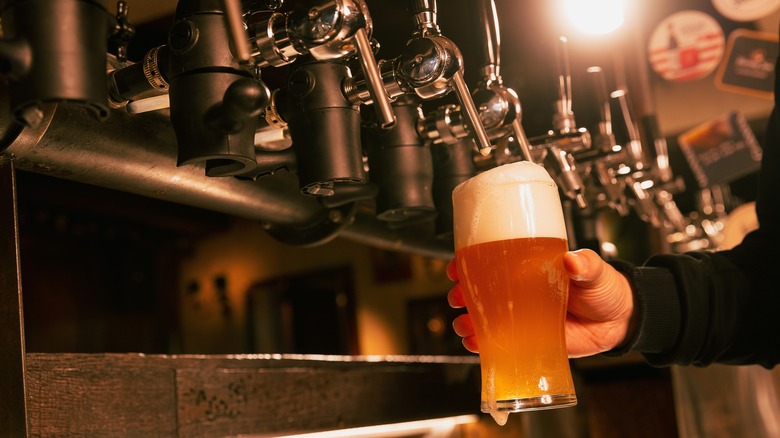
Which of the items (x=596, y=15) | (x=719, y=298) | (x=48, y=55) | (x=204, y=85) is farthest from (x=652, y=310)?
(x=596, y=15)

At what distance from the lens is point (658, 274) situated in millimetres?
1494

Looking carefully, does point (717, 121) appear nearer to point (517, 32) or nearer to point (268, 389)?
point (517, 32)

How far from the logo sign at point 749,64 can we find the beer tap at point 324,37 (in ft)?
10.5

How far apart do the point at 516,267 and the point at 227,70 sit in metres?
0.45

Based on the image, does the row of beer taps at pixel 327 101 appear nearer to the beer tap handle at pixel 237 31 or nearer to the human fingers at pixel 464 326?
the beer tap handle at pixel 237 31

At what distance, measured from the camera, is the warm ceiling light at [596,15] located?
8.10 feet

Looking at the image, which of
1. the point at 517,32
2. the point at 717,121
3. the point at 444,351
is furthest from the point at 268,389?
the point at 444,351

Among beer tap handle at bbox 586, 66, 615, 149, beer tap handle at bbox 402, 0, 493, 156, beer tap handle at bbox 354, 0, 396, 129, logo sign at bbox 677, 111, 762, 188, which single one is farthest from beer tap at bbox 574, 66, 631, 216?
logo sign at bbox 677, 111, 762, 188

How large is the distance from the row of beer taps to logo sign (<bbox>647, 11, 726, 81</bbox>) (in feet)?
8.48

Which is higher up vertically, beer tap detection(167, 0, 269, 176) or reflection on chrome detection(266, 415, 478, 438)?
beer tap detection(167, 0, 269, 176)

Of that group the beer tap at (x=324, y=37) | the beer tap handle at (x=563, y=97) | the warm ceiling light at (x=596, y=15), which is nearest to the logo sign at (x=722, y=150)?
the warm ceiling light at (x=596, y=15)

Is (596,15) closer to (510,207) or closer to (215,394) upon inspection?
(510,207)

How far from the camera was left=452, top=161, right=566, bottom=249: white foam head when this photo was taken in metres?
1.04

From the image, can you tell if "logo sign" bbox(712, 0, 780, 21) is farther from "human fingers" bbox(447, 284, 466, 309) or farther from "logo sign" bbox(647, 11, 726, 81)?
"human fingers" bbox(447, 284, 466, 309)
